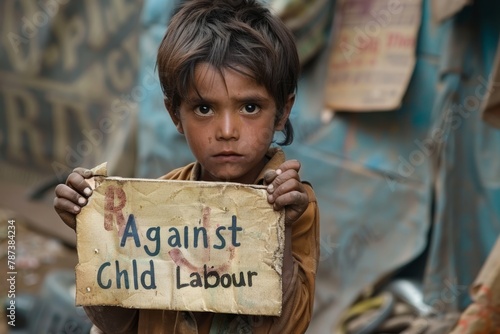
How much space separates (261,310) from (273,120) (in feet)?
1.55

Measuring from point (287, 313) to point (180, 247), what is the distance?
0.30 metres

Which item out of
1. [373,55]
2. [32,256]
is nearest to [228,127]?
[373,55]

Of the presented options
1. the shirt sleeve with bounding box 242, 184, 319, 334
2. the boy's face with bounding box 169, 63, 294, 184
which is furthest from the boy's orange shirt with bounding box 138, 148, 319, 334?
the boy's face with bounding box 169, 63, 294, 184

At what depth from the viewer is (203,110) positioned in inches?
102

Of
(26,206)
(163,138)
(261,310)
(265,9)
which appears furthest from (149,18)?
(261,310)

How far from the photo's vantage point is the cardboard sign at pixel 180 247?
8.25 feet

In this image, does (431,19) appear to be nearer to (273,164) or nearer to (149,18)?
(149,18)

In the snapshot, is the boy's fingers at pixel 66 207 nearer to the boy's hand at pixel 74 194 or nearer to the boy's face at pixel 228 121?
the boy's hand at pixel 74 194

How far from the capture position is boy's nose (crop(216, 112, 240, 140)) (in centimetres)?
254

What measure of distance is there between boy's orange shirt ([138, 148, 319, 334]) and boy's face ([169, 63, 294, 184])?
12 cm

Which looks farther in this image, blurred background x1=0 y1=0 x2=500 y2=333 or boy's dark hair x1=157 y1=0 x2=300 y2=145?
blurred background x1=0 y1=0 x2=500 y2=333

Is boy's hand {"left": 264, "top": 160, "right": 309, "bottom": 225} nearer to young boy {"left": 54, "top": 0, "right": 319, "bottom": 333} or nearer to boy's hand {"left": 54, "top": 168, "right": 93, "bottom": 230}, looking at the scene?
young boy {"left": 54, "top": 0, "right": 319, "bottom": 333}

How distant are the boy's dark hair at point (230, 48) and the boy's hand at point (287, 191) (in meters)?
0.23

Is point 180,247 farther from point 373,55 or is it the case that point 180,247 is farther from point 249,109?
point 373,55
